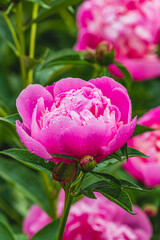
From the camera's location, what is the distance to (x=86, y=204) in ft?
2.93

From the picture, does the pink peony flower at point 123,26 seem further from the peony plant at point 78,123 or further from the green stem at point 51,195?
the green stem at point 51,195

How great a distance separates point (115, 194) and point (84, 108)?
0.37 ft

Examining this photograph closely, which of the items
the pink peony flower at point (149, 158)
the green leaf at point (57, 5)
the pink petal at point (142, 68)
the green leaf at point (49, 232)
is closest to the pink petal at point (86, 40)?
the pink petal at point (142, 68)

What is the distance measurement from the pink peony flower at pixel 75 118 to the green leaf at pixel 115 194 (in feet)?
0.19

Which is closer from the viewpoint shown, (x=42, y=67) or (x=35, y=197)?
(x=42, y=67)

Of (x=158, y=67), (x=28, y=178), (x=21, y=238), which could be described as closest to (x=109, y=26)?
(x=158, y=67)

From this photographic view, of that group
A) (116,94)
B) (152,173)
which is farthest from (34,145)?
(152,173)

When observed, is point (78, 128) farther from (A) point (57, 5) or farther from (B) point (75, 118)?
(A) point (57, 5)

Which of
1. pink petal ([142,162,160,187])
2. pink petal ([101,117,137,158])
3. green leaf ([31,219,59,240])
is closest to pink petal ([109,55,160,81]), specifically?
pink petal ([142,162,160,187])

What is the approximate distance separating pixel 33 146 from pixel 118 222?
0.44 m

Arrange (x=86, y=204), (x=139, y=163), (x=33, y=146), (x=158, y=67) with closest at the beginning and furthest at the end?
1. (x=33, y=146)
2. (x=86, y=204)
3. (x=139, y=163)
4. (x=158, y=67)

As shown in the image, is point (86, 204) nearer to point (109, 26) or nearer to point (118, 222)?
point (118, 222)

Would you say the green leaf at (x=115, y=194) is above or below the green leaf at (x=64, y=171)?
below

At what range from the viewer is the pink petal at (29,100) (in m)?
0.56
